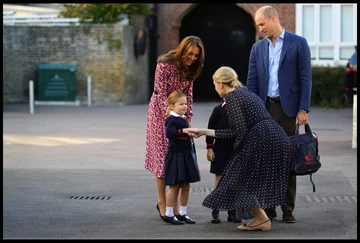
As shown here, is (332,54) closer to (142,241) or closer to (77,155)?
(77,155)

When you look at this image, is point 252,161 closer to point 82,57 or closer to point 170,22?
point 82,57

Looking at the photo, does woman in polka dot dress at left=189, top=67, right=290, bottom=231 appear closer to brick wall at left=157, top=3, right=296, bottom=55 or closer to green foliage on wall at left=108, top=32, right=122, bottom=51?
green foliage on wall at left=108, top=32, right=122, bottom=51

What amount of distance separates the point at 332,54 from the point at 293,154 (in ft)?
70.6

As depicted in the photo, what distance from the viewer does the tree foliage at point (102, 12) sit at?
94.4 feet

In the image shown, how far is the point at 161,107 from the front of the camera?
330 inches

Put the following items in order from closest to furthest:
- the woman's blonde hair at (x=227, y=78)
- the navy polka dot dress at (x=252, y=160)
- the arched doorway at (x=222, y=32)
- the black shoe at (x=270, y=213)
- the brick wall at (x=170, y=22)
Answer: the navy polka dot dress at (x=252, y=160) → the woman's blonde hair at (x=227, y=78) → the black shoe at (x=270, y=213) → the brick wall at (x=170, y=22) → the arched doorway at (x=222, y=32)

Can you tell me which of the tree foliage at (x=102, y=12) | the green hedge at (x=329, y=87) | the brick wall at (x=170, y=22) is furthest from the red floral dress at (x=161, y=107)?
the brick wall at (x=170, y=22)

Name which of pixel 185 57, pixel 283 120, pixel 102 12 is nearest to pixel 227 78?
pixel 185 57

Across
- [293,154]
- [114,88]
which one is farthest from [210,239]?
[114,88]

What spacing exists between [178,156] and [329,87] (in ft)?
64.7

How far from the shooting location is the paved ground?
7621 mm

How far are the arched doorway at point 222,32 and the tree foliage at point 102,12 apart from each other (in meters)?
3.07

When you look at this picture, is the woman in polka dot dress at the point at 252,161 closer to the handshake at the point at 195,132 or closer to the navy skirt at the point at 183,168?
the handshake at the point at 195,132

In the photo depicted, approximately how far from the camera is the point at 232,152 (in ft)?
26.7
